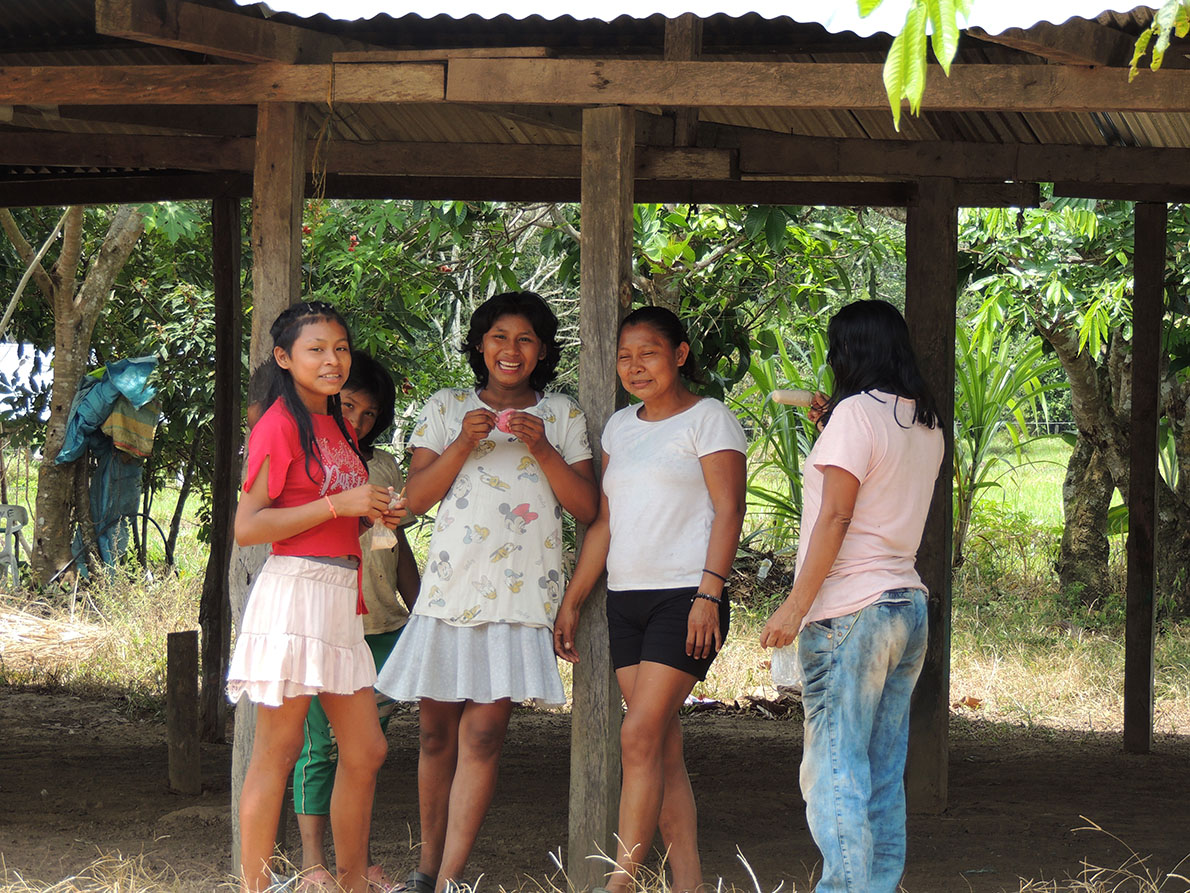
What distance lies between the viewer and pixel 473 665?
10.5 feet

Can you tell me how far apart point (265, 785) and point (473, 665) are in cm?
56

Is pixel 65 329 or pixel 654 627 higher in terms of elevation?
pixel 65 329

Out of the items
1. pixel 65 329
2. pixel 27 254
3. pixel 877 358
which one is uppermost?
pixel 27 254

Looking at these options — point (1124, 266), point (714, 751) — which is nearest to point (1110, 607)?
point (1124, 266)

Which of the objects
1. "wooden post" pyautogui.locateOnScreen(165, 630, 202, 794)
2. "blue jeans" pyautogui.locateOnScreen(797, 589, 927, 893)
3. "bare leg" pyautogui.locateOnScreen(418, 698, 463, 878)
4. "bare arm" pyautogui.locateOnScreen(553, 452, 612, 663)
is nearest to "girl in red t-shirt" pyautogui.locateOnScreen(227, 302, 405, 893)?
"bare leg" pyautogui.locateOnScreen(418, 698, 463, 878)

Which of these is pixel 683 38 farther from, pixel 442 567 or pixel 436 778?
pixel 436 778

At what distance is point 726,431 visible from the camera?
10.4ft

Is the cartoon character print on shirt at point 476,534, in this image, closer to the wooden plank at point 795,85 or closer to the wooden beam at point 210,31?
the wooden plank at point 795,85

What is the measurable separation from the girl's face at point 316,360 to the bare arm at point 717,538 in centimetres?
89

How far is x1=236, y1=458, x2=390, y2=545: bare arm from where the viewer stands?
9.26 feet

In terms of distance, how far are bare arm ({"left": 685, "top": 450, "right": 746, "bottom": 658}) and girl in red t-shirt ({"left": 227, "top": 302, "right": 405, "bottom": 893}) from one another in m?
0.73

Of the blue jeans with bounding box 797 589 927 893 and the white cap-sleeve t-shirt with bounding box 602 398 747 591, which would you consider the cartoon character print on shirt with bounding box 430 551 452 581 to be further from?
the blue jeans with bounding box 797 589 927 893

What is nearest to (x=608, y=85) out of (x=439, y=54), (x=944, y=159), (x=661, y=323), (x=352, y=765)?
(x=439, y=54)

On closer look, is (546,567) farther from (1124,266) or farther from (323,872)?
(1124,266)
